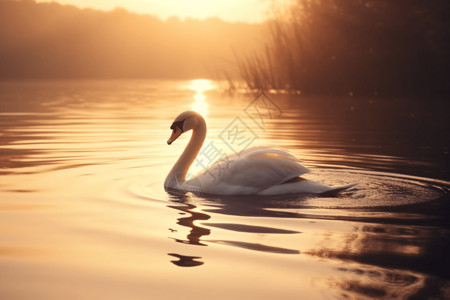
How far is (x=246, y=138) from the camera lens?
14164mm

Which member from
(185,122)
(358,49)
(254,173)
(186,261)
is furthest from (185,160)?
(358,49)

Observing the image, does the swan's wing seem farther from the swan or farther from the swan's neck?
the swan's neck

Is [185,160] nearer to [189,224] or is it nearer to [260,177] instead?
[260,177]

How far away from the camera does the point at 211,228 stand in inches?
211

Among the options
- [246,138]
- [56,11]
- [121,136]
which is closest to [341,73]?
[246,138]

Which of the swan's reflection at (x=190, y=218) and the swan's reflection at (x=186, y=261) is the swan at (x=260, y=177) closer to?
the swan's reflection at (x=190, y=218)

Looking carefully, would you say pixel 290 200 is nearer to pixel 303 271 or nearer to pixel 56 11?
A: pixel 303 271

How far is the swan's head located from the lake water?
62 centimetres

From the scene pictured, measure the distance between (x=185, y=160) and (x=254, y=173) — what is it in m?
1.23

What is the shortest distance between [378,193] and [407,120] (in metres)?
9.75

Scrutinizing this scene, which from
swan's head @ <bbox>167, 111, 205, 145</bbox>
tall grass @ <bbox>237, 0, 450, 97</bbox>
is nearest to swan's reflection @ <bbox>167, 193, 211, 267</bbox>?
swan's head @ <bbox>167, 111, 205, 145</bbox>

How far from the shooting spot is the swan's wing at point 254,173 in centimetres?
673

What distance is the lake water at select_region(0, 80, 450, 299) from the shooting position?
3.92 metres

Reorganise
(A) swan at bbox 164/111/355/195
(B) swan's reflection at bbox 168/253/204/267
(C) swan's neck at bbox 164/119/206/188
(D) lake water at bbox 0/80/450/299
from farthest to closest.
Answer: (C) swan's neck at bbox 164/119/206/188 < (A) swan at bbox 164/111/355/195 < (B) swan's reflection at bbox 168/253/204/267 < (D) lake water at bbox 0/80/450/299
